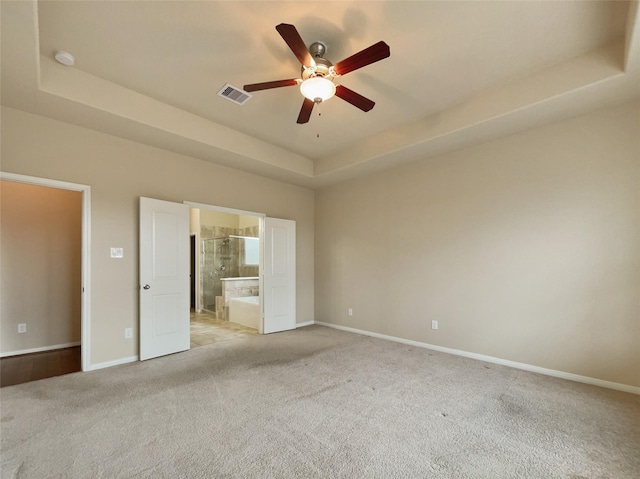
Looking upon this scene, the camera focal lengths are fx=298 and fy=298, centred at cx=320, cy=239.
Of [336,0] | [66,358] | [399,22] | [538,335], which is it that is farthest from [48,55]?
[538,335]

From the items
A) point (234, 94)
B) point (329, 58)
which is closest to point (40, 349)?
point (234, 94)

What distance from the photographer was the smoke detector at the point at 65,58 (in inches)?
103

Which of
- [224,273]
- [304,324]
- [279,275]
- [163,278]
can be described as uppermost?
[163,278]

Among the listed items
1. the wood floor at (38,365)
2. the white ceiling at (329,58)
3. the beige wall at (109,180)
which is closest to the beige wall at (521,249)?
the white ceiling at (329,58)

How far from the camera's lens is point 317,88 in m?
2.44

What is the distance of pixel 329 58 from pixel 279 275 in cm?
362

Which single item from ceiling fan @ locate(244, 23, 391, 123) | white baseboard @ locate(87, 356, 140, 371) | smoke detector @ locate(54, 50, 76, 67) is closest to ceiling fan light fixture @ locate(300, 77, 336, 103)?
ceiling fan @ locate(244, 23, 391, 123)

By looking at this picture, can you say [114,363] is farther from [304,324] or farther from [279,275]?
[304,324]

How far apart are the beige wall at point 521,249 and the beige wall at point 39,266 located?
182 inches

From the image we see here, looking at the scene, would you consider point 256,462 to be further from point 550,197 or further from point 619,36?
point 619,36

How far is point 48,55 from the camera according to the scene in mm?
2656

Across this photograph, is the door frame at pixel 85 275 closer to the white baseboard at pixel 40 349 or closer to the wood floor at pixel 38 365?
the wood floor at pixel 38 365

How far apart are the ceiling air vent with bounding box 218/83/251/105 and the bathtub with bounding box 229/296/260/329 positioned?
3603 millimetres

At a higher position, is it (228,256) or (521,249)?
(521,249)
